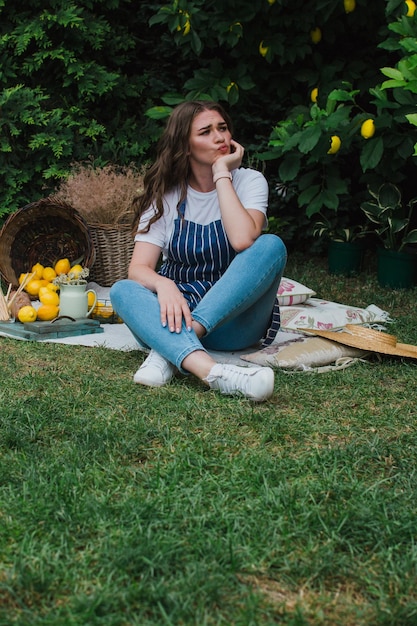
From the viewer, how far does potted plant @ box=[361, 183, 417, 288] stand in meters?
4.93

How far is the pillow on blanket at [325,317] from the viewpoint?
3.82 meters

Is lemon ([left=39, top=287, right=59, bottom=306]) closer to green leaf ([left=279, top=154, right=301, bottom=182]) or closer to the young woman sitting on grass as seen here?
the young woman sitting on grass

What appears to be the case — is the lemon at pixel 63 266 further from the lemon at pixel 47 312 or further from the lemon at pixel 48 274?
the lemon at pixel 47 312

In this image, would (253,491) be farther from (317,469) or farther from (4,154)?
(4,154)

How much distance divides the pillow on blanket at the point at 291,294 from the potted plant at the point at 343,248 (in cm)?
126

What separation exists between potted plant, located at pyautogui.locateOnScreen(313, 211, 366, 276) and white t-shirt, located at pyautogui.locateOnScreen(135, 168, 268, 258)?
7.45 feet

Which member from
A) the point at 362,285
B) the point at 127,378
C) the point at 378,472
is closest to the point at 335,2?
the point at 362,285

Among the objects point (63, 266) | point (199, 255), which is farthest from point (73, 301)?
point (199, 255)

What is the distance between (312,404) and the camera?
103 inches

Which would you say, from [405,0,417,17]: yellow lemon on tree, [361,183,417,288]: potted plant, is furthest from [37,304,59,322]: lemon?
[405,0,417,17]: yellow lemon on tree

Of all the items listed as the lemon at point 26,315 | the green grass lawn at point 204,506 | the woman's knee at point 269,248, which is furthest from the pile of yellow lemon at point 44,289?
the woman's knee at point 269,248

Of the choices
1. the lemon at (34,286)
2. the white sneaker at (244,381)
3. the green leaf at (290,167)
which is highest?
the green leaf at (290,167)

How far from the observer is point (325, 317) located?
12.7 feet

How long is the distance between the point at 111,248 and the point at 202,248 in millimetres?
1694
